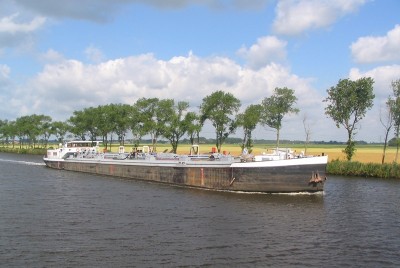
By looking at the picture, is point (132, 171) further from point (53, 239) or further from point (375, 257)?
point (375, 257)

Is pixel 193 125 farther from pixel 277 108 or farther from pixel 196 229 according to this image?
pixel 196 229

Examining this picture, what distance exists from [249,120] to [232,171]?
200ft

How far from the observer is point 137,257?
2506 cm

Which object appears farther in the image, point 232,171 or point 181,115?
point 181,115

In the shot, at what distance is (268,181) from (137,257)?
29055 mm

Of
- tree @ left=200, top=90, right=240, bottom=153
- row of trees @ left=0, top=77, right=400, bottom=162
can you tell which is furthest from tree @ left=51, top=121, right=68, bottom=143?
tree @ left=200, top=90, right=240, bottom=153

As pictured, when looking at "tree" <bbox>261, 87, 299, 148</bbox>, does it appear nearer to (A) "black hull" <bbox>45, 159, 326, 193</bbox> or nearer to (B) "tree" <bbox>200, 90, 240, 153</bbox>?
(B) "tree" <bbox>200, 90, 240, 153</bbox>

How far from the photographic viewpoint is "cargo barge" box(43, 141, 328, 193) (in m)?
50.5

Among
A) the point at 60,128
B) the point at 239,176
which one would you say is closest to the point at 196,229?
the point at 239,176

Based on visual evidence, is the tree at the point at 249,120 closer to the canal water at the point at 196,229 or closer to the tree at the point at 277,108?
the tree at the point at 277,108

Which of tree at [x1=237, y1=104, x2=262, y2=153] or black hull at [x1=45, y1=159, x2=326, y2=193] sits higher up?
tree at [x1=237, y1=104, x2=262, y2=153]

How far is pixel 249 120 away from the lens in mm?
113688

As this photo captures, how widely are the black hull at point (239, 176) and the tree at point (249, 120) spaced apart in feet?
164

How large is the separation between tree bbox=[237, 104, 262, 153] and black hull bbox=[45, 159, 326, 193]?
49.9 metres
